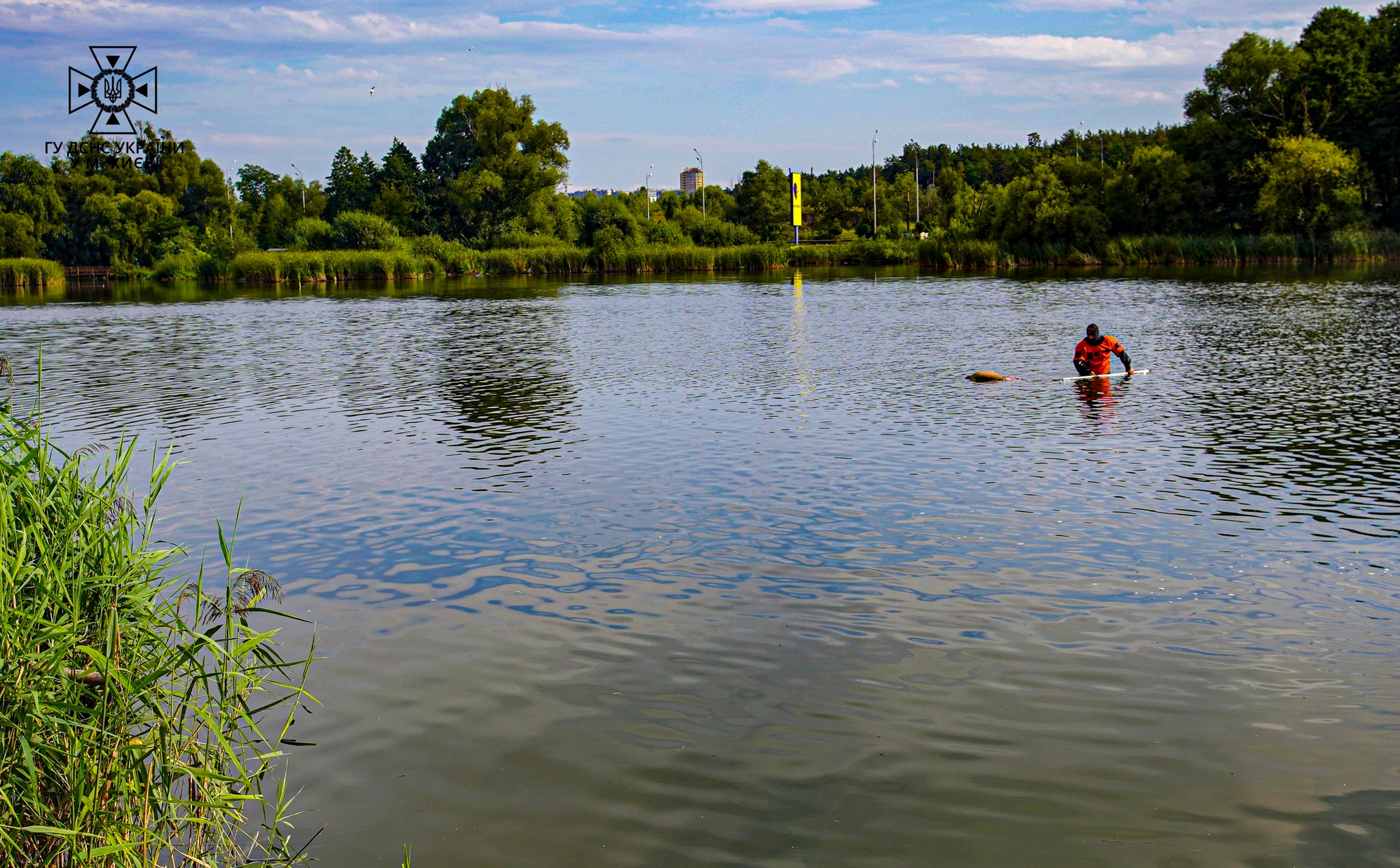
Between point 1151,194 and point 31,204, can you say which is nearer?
point 1151,194

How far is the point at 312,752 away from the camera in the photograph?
284 inches

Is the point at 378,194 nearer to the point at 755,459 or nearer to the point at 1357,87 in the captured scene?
the point at 1357,87

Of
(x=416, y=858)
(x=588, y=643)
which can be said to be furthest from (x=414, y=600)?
(x=416, y=858)

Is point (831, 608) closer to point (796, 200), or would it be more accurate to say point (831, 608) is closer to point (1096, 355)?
point (1096, 355)

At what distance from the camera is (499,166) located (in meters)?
108

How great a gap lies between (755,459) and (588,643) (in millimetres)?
7036

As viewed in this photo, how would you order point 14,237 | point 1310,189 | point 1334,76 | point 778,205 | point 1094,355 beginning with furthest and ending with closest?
1. point 778,205
2. point 14,237
3. point 1334,76
4. point 1310,189
5. point 1094,355

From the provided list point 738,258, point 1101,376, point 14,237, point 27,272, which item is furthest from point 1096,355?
point 14,237

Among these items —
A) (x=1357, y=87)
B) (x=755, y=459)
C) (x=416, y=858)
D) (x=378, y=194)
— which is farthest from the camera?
(x=378, y=194)

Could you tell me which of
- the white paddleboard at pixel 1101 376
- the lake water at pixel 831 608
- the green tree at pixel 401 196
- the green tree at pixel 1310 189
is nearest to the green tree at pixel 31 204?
the green tree at pixel 401 196

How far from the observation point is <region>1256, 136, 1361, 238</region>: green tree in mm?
71375

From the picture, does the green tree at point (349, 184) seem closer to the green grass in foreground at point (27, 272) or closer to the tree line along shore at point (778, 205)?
the tree line along shore at point (778, 205)

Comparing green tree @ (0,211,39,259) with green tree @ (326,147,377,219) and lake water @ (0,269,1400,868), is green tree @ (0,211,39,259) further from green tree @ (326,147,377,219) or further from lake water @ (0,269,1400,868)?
lake water @ (0,269,1400,868)

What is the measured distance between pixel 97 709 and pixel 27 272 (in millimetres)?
93404
